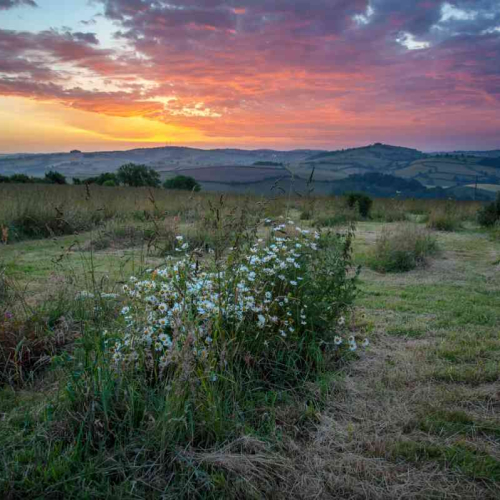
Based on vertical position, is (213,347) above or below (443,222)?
below

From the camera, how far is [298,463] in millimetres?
2031

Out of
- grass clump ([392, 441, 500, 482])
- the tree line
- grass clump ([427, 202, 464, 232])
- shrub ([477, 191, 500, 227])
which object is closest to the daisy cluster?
grass clump ([392, 441, 500, 482])

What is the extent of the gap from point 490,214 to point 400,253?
591 cm

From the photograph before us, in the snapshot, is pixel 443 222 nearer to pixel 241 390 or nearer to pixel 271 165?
pixel 241 390

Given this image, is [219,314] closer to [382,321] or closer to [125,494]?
[125,494]

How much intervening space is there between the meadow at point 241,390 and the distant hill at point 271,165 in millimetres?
25841

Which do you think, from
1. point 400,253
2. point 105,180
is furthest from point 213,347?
point 105,180

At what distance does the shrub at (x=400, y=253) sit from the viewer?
6426mm

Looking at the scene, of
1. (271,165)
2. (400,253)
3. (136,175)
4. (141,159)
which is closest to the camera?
(136,175)

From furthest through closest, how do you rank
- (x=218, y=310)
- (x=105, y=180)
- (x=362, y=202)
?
1. (x=105, y=180)
2. (x=362, y=202)
3. (x=218, y=310)

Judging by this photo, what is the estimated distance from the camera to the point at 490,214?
35.3ft

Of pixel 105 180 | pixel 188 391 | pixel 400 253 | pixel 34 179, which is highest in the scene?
pixel 105 180

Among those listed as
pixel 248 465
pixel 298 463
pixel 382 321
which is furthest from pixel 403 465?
pixel 382 321

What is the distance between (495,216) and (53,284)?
35.3 ft
